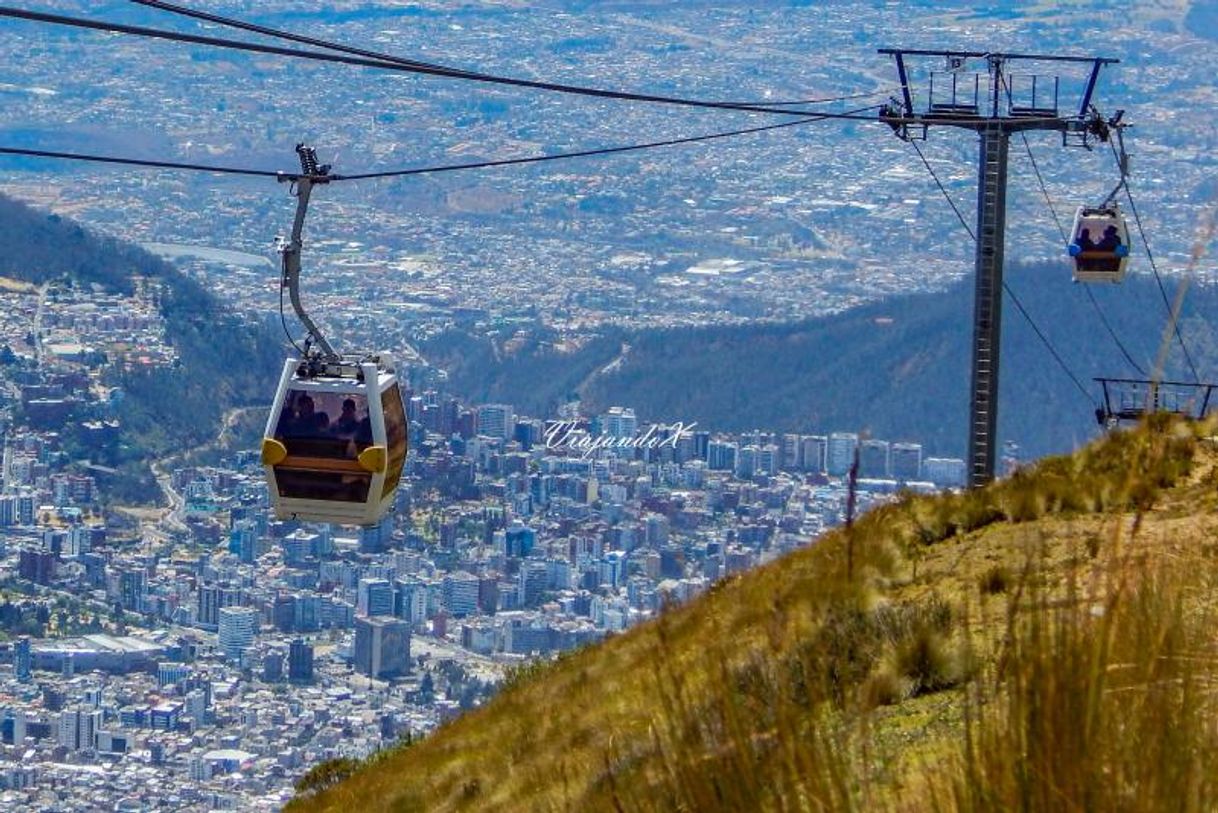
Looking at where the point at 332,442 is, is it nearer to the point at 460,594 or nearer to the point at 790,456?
the point at 460,594

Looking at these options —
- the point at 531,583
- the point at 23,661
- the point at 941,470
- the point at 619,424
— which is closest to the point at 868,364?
the point at 619,424

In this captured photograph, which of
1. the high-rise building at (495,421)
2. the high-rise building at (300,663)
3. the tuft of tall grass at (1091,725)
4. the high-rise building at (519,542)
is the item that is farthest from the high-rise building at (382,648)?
the tuft of tall grass at (1091,725)

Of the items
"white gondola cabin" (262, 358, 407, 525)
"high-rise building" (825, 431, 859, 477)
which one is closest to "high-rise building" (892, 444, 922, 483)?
"high-rise building" (825, 431, 859, 477)

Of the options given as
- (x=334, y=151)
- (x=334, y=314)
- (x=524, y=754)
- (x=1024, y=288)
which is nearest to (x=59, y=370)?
(x=334, y=314)

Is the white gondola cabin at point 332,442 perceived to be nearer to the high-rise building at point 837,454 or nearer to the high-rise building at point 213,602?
the high-rise building at point 837,454

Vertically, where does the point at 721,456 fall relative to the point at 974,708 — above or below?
below

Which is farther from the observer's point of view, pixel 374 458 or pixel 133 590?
pixel 133 590

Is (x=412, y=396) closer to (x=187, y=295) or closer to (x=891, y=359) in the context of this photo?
(x=187, y=295)

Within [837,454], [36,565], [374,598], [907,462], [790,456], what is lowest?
[374,598]
